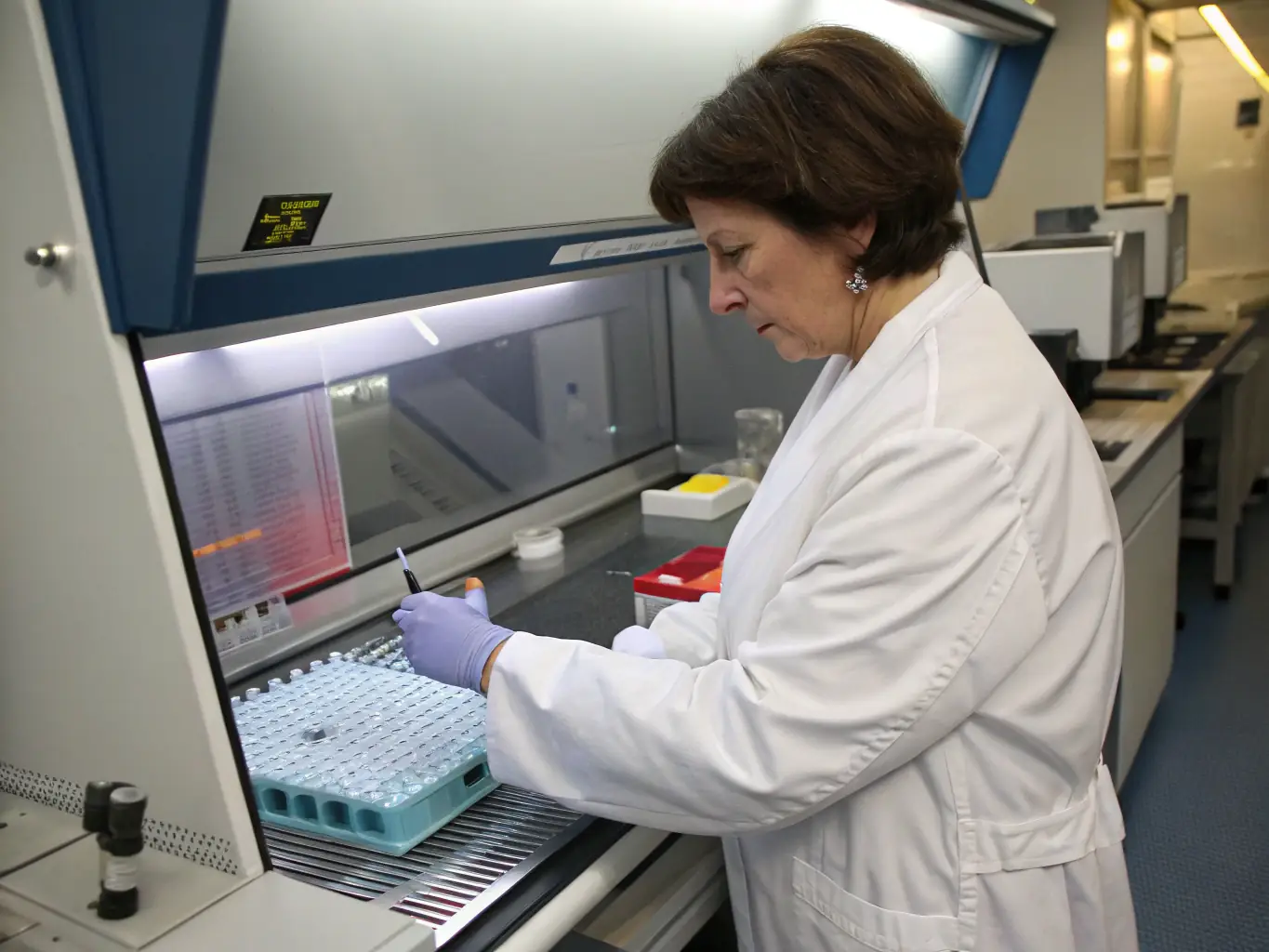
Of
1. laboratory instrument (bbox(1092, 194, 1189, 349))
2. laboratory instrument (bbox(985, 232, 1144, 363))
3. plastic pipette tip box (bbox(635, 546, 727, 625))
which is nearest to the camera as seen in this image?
plastic pipette tip box (bbox(635, 546, 727, 625))

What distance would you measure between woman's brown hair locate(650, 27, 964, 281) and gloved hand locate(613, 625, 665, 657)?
538 millimetres

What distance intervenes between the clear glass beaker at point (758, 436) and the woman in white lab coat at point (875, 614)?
1.19m

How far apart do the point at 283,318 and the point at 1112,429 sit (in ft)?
6.79

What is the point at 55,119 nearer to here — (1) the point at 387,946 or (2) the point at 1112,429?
(1) the point at 387,946

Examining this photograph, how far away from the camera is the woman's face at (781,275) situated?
1.00 meters

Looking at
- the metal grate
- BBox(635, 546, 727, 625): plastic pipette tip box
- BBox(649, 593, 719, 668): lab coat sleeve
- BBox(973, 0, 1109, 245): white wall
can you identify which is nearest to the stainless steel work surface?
the metal grate

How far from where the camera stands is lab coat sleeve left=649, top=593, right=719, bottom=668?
1.31 m

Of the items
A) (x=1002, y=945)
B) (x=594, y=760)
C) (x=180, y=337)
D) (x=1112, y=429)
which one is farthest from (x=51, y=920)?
(x=1112, y=429)

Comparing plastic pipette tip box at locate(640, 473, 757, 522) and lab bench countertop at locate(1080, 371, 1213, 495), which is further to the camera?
lab bench countertop at locate(1080, 371, 1213, 495)

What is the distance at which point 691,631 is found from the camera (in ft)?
4.36

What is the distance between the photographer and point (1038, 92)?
3.33 metres

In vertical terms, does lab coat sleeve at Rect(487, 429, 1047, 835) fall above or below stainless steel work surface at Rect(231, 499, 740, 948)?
above

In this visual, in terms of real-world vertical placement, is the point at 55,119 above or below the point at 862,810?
above

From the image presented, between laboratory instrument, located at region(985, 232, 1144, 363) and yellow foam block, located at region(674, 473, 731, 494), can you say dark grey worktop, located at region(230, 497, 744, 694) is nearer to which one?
yellow foam block, located at region(674, 473, 731, 494)
